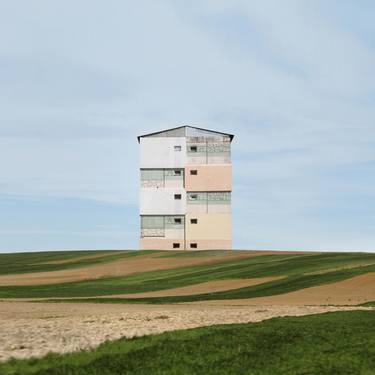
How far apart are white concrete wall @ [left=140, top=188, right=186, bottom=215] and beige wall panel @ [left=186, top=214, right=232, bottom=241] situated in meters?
2.13

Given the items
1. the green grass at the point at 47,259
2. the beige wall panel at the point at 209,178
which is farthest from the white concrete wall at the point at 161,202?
the green grass at the point at 47,259

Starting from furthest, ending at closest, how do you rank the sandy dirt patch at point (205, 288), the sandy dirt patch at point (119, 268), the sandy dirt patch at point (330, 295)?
the sandy dirt patch at point (119, 268) < the sandy dirt patch at point (205, 288) < the sandy dirt patch at point (330, 295)

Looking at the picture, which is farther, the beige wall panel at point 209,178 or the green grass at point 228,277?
the beige wall panel at point 209,178

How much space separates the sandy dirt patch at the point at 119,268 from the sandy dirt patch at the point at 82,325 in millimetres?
33315

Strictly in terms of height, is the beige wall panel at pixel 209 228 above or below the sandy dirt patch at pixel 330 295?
above

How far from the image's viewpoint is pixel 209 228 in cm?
8950

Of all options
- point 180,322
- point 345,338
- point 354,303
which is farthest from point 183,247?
point 345,338

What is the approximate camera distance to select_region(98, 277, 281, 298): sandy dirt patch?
4988cm

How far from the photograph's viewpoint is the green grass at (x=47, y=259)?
82.3m

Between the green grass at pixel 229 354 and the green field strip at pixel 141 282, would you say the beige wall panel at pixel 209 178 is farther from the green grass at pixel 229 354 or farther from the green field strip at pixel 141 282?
the green grass at pixel 229 354

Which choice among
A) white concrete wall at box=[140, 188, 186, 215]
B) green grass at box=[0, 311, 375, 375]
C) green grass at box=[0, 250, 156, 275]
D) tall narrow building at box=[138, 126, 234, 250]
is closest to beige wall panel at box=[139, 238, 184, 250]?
tall narrow building at box=[138, 126, 234, 250]

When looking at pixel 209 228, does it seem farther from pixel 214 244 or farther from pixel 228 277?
pixel 228 277

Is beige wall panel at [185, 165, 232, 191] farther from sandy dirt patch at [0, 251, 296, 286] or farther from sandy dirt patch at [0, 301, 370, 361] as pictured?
sandy dirt patch at [0, 301, 370, 361]

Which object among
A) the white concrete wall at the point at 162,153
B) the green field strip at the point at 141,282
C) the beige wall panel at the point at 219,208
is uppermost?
the white concrete wall at the point at 162,153
